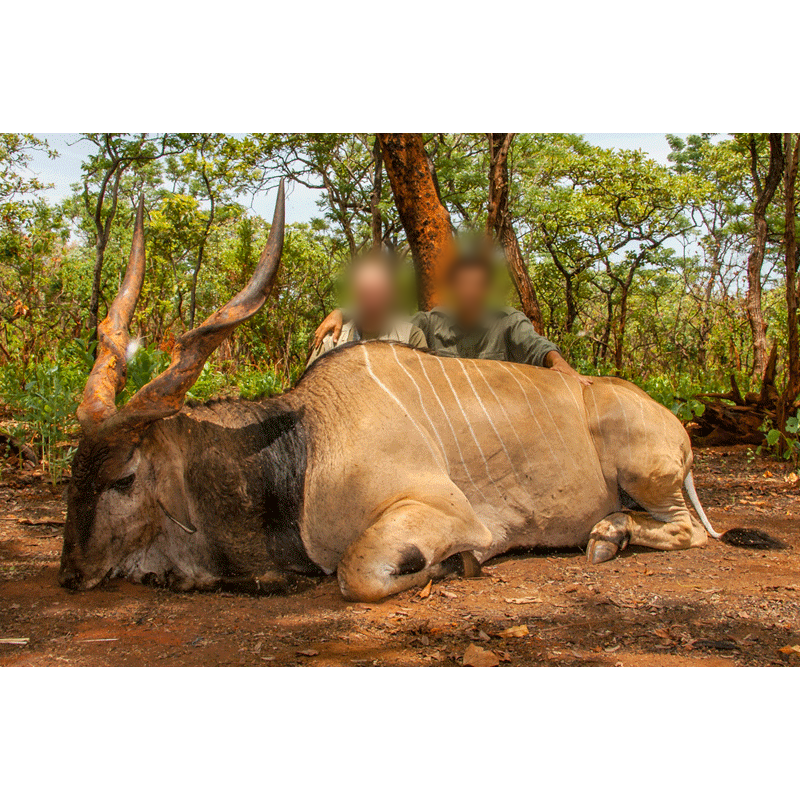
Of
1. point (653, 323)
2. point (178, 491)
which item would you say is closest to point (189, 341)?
point (178, 491)

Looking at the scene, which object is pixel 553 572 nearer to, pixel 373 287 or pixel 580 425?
pixel 580 425

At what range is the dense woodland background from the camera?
18.4ft

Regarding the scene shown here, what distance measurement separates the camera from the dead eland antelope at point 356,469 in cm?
272

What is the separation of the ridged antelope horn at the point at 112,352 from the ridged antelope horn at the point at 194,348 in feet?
0.27

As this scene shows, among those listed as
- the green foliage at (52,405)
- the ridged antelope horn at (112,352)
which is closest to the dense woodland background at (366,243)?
the green foliage at (52,405)

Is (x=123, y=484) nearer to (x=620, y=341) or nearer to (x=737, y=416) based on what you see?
(x=737, y=416)

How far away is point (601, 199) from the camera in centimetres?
1241

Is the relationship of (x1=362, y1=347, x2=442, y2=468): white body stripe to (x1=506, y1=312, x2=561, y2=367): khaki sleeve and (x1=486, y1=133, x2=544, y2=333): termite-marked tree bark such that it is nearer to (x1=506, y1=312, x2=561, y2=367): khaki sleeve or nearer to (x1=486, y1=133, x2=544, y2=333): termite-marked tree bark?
(x1=506, y1=312, x2=561, y2=367): khaki sleeve

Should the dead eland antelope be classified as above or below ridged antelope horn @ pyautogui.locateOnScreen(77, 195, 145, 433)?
below

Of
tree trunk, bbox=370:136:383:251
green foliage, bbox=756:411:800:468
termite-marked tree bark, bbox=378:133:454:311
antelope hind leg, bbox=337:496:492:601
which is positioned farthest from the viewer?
tree trunk, bbox=370:136:383:251

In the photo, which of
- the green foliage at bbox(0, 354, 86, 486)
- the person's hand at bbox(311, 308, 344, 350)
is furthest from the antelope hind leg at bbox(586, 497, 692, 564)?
the green foliage at bbox(0, 354, 86, 486)

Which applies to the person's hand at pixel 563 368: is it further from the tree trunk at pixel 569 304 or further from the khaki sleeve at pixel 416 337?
the tree trunk at pixel 569 304

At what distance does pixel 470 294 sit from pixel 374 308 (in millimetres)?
590

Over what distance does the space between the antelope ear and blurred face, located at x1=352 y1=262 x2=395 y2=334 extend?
1533 millimetres
